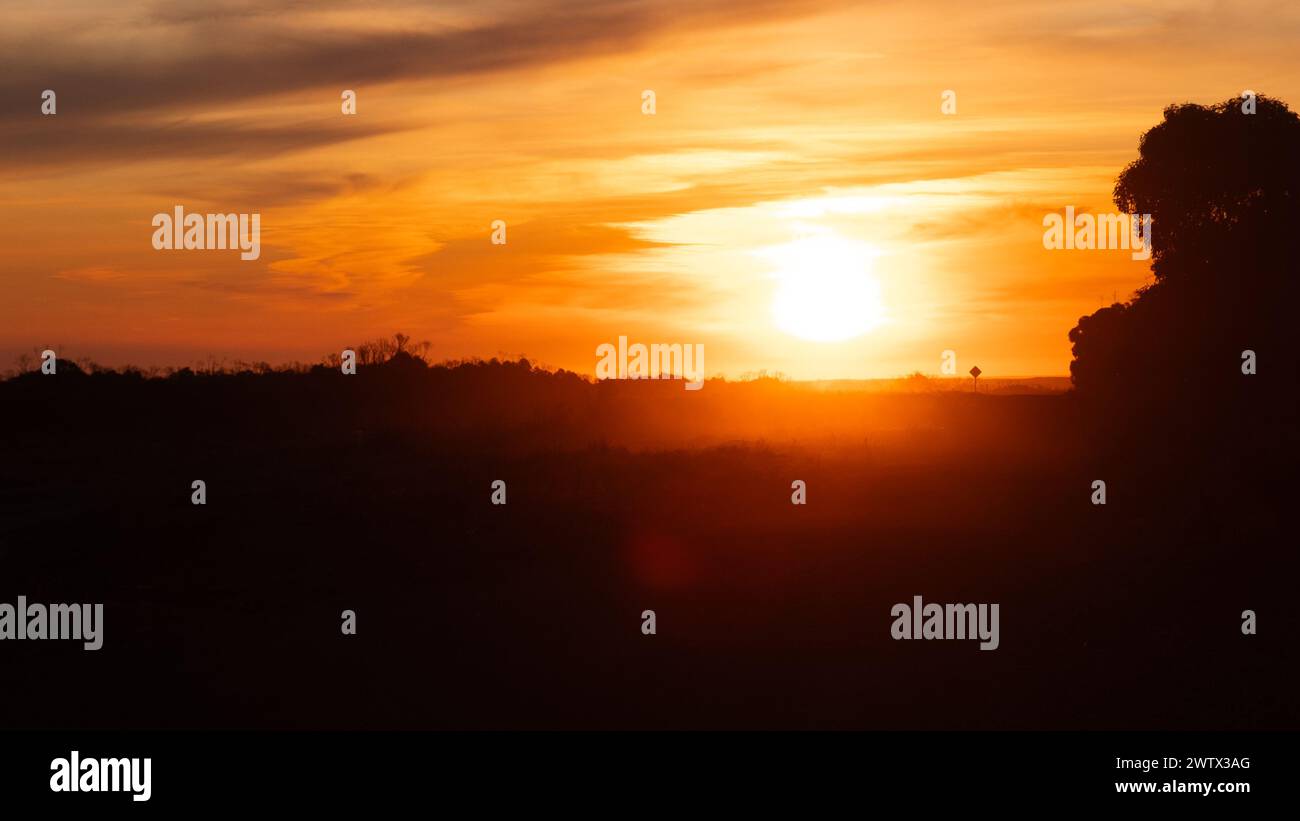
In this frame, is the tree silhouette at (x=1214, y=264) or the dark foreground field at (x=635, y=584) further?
the tree silhouette at (x=1214, y=264)

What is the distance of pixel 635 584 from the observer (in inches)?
789

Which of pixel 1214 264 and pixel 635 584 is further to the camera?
pixel 1214 264

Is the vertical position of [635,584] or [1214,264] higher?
[1214,264]

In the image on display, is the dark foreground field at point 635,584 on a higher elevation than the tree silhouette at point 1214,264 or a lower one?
lower

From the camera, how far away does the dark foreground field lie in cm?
1484

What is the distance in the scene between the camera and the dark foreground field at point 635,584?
14.8m
